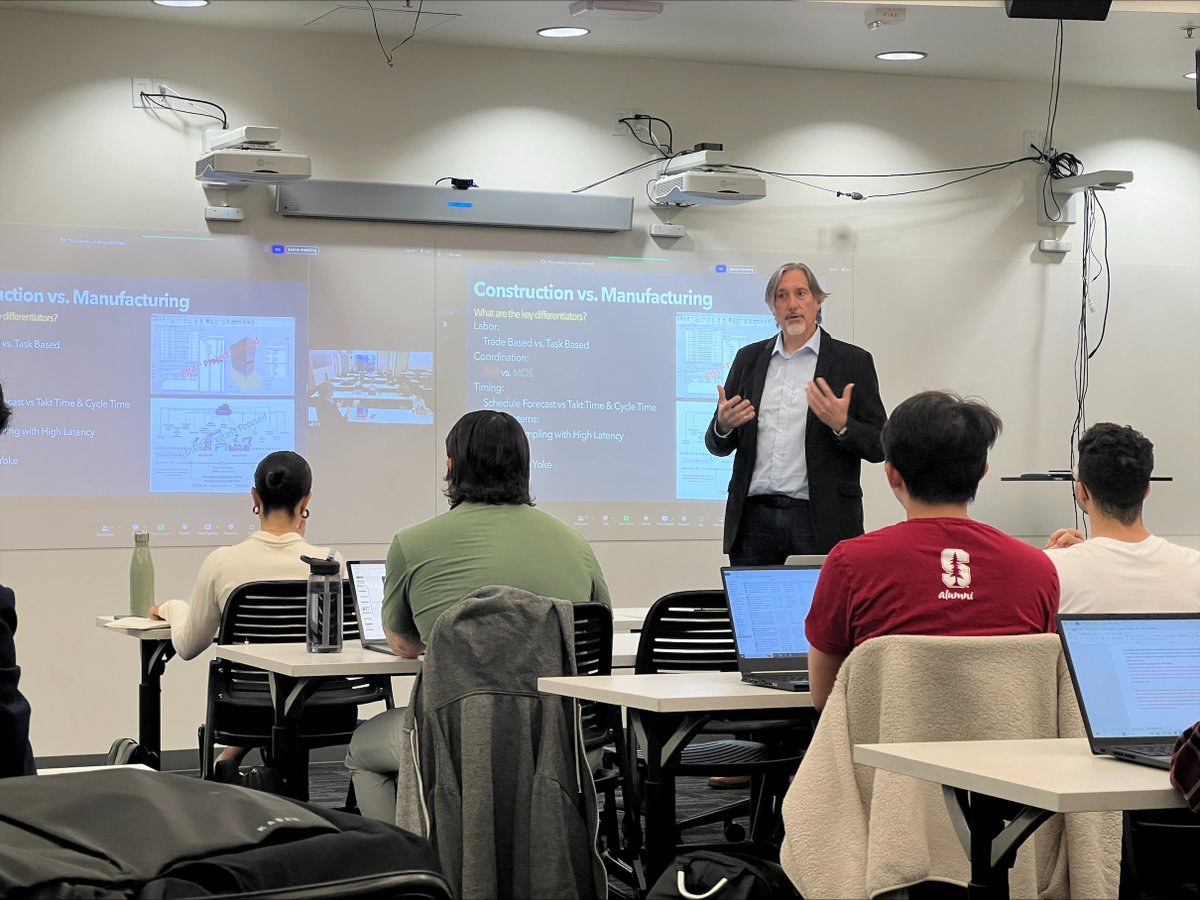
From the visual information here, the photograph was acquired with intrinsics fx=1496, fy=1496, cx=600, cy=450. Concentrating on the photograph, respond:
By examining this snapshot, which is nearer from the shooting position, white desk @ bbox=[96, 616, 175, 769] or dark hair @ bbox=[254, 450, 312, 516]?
dark hair @ bbox=[254, 450, 312, 516]

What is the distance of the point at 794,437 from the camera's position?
5.29 metres

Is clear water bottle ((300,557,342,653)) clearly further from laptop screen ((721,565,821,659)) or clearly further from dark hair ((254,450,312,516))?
laptop screen ((721,565,821,659))

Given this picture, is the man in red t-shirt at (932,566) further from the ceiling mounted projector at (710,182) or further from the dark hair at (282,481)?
the ceiling mounted projector at (710,182)

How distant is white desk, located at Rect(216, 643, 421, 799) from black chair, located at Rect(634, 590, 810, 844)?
679mm

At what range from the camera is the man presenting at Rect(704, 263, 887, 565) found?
16.8 ft

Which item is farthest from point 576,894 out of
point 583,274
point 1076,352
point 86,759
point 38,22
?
point 1076,352

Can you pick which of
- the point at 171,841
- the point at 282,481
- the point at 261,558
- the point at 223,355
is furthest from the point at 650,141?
the point at 171,841

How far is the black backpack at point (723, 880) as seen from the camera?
2551mm

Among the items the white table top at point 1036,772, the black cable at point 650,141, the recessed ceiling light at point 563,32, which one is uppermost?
the recessed ceiling light at point 563,32

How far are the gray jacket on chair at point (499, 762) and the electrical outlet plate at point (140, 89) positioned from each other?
3903 millimetres

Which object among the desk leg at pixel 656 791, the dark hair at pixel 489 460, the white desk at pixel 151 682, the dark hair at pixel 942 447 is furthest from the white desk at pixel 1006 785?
the white desk at pixel 151 682

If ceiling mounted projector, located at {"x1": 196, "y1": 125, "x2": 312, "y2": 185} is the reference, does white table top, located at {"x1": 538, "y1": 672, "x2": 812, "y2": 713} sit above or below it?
below

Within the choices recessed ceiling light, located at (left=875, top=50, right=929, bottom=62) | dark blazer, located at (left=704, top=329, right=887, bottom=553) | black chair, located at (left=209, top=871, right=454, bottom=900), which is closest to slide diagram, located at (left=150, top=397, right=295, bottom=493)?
dark blazer, located at (left=704, top=329, right=887, bottom=553)

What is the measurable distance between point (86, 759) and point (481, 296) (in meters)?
2.64
